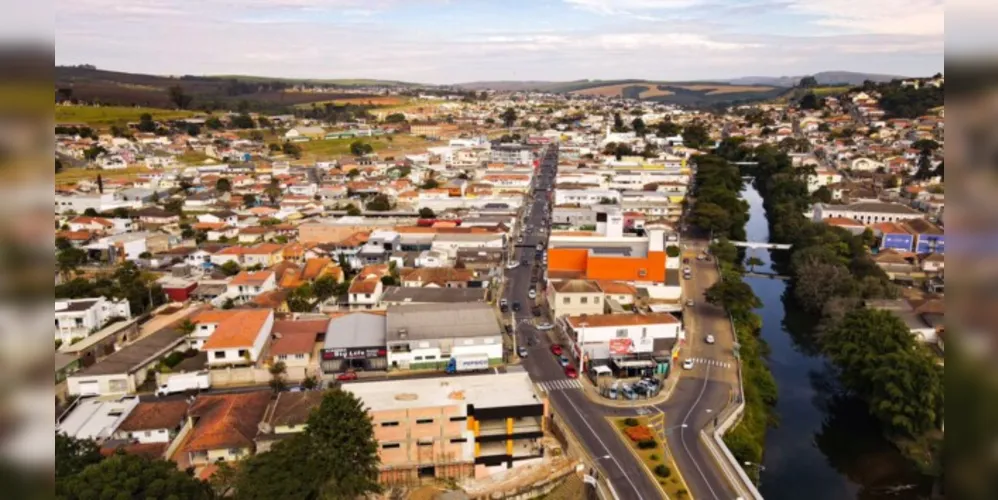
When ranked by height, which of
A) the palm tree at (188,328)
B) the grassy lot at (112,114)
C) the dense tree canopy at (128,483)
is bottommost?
the dense tree canopy at (128,483)

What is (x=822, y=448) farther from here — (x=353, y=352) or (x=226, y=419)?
(x=226, y=419)

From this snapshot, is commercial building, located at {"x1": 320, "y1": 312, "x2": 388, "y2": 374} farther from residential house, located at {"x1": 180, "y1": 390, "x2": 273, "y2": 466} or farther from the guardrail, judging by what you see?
the guardrail

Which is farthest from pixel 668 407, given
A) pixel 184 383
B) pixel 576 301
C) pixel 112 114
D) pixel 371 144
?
pixel 112 114

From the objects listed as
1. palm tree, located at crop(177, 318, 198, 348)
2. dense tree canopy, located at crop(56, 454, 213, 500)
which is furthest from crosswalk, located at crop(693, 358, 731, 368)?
palm tree, located at crop(177, 318, 198, 348)

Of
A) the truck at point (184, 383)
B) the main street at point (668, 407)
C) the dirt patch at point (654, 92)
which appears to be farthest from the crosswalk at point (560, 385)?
the dirt patch at point (654, 92)

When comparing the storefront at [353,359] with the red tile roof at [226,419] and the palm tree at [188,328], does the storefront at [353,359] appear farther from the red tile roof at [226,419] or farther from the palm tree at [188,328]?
the palm tree at [188,328]
